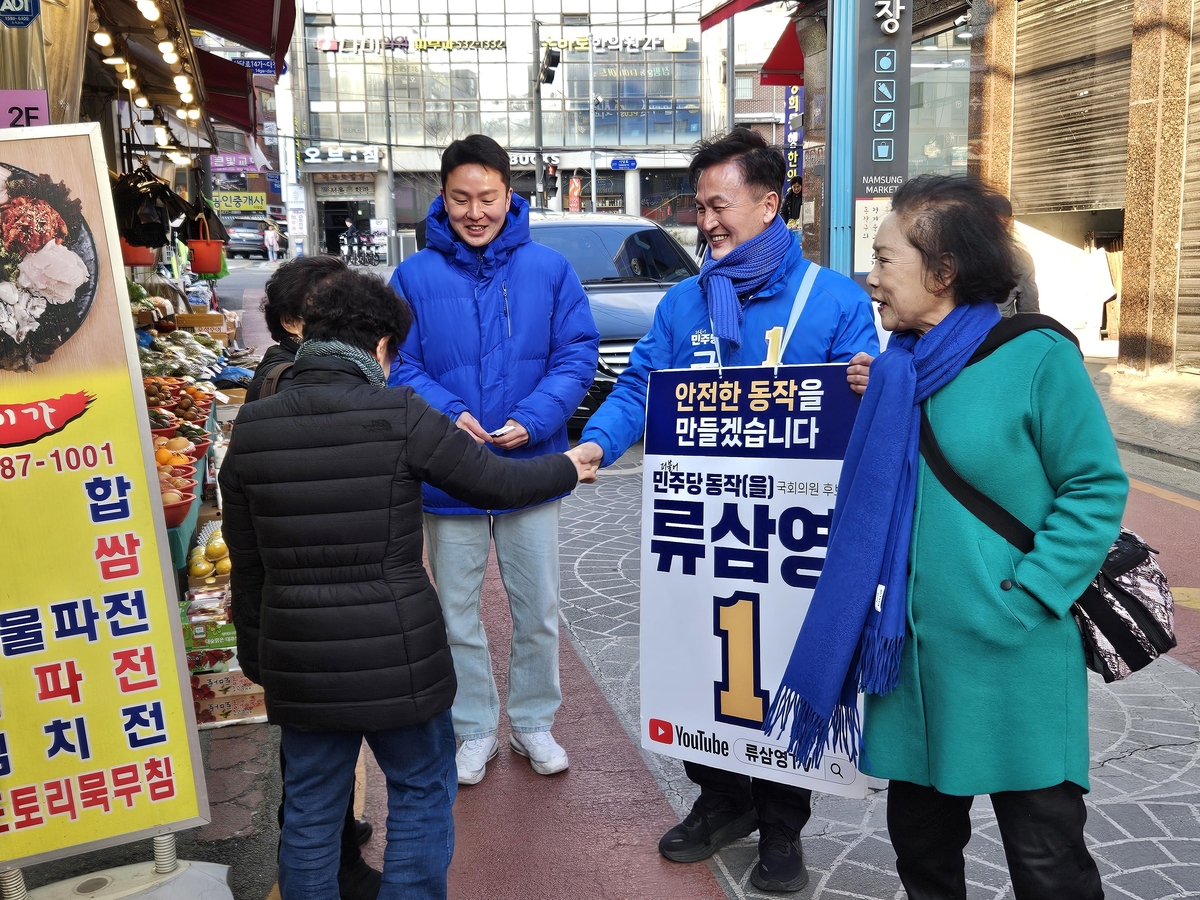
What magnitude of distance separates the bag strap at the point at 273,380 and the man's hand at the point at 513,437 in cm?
71

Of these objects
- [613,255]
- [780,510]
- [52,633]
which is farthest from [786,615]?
[613,255]

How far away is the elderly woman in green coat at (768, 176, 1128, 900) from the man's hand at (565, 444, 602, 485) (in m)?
0.96

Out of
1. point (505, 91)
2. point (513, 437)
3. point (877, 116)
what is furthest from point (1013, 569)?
point (505, 91)

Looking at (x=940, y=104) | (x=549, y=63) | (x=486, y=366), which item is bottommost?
(x=486, y=366)

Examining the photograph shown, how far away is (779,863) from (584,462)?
1263 mm

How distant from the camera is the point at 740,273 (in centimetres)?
Result: 294

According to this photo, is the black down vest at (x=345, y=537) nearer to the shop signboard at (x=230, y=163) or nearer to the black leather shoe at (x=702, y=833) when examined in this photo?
the black leather shoe at (x=702, y=833)

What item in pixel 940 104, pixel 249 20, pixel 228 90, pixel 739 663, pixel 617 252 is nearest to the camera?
pixel 739 663

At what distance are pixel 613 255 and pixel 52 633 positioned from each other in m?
8.43

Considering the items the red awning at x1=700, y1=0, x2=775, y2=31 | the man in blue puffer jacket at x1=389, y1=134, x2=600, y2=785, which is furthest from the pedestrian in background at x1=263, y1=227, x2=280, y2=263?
the man in blue puffer jacket at x1=389, y1=134, x2=600, y2=785

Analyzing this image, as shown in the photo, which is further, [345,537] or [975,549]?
[345,537]

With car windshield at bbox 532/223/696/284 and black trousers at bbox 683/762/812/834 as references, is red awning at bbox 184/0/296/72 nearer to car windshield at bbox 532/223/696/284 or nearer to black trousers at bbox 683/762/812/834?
car windshield at bbox 532/223/696/284

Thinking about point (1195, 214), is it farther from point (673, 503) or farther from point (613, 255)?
point (673, 503)

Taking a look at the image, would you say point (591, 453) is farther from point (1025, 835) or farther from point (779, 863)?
point (1025, 835)
